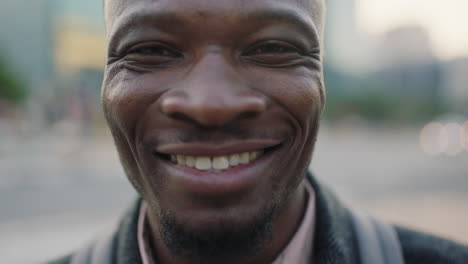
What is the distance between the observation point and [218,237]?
1.27 m

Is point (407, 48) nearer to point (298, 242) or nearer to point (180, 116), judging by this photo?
point (298, 242)

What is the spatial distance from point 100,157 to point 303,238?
16.1m

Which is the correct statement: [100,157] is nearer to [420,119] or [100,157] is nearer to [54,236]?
[54,236]

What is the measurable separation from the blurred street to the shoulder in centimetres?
252

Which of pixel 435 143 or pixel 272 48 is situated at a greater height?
pixel 272 48

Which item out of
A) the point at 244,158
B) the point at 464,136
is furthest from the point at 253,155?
the point at 464,136

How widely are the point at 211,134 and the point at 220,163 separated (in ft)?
0.30

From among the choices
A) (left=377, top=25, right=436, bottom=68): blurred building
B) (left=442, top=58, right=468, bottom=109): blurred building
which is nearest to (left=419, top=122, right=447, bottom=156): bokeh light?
(left=442, top=58, right=468, bottom=109): blurred building

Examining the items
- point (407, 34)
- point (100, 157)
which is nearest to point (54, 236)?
point (100, 157)

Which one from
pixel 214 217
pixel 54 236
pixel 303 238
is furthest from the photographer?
pixel 54 236

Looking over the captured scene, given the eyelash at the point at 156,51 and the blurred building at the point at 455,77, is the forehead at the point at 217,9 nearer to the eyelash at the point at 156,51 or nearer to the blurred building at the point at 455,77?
the eyelash at the point at 156,51

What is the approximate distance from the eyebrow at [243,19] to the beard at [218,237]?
560mm

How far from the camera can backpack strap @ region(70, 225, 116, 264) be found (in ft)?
5.45

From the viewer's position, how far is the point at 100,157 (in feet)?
54.9
